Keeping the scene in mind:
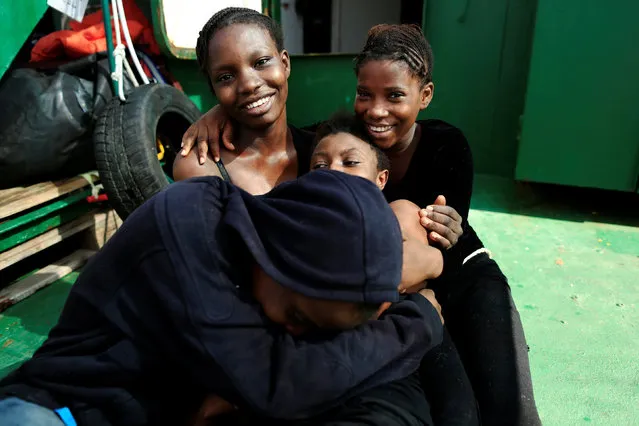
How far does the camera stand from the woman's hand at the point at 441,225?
5.35 ft

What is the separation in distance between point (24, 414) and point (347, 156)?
3.68 feet

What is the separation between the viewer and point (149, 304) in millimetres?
984

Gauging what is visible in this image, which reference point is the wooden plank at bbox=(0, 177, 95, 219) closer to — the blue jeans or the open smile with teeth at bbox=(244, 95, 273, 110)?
the open smile with teeth at bbox=(244, 95, 273, 110)

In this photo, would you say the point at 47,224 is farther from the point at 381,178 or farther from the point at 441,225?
the point at 441,225

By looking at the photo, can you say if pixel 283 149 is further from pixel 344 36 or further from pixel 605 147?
pixel 344 36

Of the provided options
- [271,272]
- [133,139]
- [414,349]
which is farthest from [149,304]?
[133,139]

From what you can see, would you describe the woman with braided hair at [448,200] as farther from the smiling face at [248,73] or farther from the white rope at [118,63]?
the white rope at [118,63]

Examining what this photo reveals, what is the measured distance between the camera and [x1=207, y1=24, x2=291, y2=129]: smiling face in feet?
5.37

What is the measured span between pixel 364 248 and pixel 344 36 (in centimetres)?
562

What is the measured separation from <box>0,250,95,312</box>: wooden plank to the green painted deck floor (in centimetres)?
4

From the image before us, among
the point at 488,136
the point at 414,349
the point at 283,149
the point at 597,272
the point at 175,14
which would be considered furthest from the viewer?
the point at 488,136

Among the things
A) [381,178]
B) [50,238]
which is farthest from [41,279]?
[381,178]

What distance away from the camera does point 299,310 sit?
971 mm

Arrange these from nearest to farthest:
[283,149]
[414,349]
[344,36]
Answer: [414,349] → [283,149] → [344,36]
